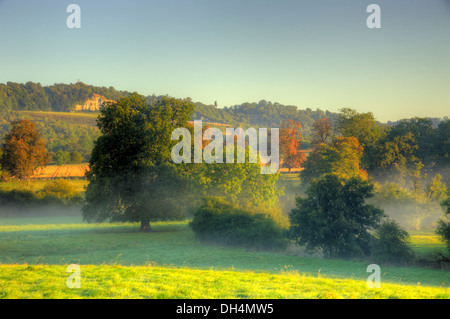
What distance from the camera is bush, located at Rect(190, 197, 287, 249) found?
80.8 feet

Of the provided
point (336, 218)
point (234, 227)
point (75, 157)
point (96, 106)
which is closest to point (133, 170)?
point (234, 227)

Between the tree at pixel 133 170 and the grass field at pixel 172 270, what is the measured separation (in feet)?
7.62

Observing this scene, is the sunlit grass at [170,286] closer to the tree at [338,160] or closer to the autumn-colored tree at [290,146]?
the tree at [338,160]

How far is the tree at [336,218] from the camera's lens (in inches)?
829

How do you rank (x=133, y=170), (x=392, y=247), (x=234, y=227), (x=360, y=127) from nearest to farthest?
(x=392, y=247), (x=234, y=227), (x=133, y=170), (x=360, y=127)

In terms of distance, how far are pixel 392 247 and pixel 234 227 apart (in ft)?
33.7

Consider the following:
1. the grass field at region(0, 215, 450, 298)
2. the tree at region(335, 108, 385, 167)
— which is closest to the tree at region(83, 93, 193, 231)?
the grass field at region(0, 215, 450, 298)

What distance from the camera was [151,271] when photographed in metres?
13.3

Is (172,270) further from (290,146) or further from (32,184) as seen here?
(32,184)

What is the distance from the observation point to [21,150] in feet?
186

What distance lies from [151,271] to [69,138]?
271 feet

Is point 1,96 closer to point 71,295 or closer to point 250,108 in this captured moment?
point 250,108
